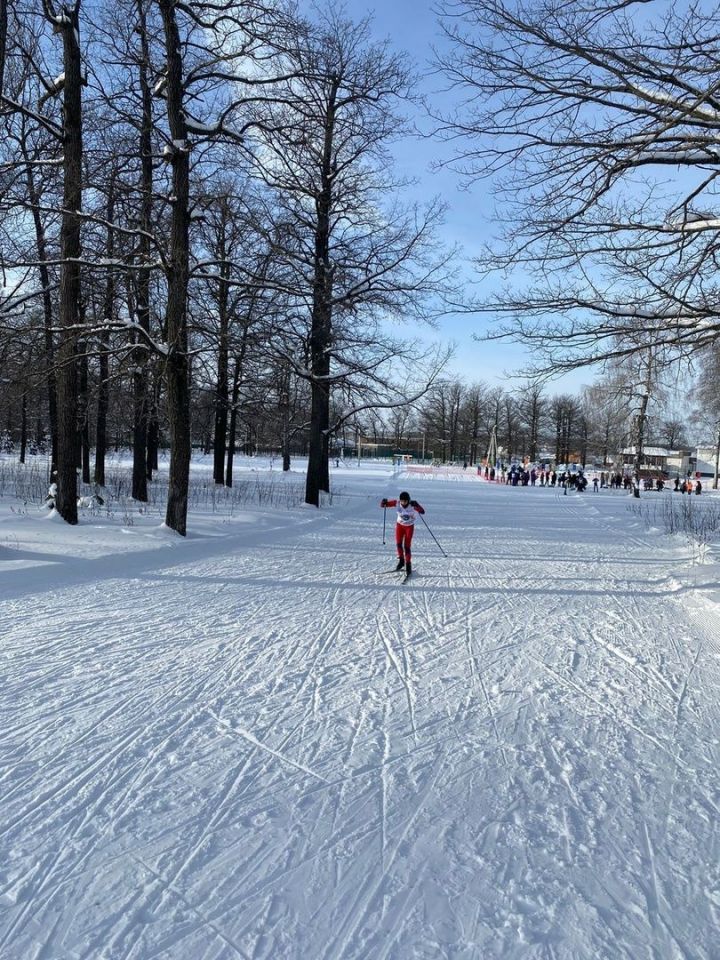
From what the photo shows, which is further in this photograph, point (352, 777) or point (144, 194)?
point (144, 194)

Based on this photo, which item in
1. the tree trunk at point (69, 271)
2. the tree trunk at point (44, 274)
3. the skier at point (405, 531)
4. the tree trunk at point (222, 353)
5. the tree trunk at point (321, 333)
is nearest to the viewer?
the skier at point (405, 531)

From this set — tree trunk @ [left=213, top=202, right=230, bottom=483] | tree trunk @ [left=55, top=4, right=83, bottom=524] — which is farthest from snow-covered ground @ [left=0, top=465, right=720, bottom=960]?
tree trunk @ [left=213, top=202, right=230, bottom=483]

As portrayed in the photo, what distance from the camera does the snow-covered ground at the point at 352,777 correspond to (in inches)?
97.8

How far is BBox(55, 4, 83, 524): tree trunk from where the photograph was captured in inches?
438

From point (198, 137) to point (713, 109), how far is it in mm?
8384

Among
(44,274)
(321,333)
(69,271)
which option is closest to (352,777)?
(69,271)

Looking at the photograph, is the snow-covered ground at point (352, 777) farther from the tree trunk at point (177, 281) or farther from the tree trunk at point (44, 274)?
the tree trunk at point (44, 274)

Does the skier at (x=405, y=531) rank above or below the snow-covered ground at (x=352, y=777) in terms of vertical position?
above

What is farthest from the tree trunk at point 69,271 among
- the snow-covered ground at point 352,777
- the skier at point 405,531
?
the skier at point 405,531

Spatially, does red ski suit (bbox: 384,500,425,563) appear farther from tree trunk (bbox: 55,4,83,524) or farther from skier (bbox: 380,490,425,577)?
tree trunk (bbox: 55,4,83,524)

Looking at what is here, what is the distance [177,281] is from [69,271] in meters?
2.28

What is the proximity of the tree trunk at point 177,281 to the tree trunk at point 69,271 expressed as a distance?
5.23 ft

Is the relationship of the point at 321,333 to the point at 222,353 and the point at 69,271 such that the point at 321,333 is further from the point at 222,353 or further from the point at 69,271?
the point at 69,271

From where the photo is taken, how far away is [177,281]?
437 inches
